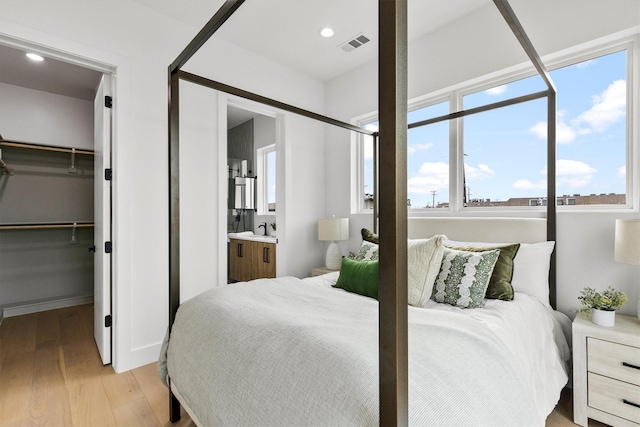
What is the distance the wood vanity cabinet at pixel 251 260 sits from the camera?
3.74 m

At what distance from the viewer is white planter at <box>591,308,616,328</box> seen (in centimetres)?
168

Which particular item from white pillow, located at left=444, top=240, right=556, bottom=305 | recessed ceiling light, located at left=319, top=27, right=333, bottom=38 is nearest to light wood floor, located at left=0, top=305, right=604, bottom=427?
white pillow, located at left=444, top=240, right=556, bottom=305

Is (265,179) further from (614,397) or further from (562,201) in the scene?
(614,397)

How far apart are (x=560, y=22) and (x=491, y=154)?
0.97 metres

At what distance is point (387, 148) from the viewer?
30.1 inches

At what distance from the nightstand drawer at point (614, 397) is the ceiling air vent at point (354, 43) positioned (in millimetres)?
2991

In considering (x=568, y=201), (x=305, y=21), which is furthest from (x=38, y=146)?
(x=568, y=201)

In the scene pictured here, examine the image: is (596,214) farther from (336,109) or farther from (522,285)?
(336,109)

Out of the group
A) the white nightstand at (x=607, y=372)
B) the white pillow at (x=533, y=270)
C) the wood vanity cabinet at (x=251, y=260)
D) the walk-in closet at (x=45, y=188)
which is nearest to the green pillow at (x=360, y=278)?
the white pillow at (x=533, y=270)

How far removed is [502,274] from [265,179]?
12.7ft

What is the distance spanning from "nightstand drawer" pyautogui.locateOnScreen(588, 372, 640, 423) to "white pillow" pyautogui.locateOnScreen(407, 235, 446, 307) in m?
0.97

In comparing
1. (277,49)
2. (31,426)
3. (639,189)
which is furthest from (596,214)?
(31,426)

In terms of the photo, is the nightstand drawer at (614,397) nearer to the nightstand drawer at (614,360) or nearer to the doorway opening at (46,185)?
the nightstand drawer at (614,360)

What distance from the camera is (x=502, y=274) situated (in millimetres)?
1899
